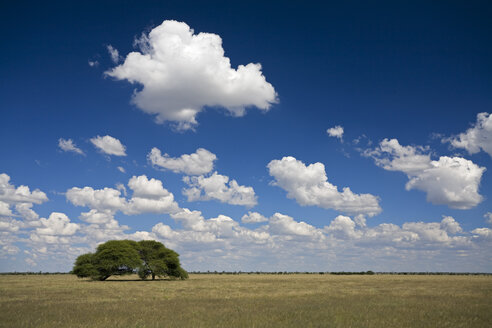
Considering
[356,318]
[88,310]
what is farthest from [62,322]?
[356,318]

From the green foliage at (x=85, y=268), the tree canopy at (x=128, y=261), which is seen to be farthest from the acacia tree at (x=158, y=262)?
the green foliage at (x=85, y=268)

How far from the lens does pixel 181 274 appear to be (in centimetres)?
7612

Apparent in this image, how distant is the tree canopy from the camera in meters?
69.4

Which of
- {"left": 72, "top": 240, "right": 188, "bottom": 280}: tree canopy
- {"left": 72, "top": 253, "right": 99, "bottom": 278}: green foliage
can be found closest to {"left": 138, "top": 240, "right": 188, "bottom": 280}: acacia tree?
{"left": 72, "top": 240, "right": 188, "bottom": 280}: tree canopy

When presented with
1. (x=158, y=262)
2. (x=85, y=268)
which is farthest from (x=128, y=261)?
(x=85, y=268)

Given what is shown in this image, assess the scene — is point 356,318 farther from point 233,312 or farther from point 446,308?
point 446,308

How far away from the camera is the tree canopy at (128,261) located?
69375 millimetres

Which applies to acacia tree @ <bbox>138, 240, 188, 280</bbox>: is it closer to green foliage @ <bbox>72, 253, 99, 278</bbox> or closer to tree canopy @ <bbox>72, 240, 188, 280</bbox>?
tree canopy @ <bbox>72, 240, 188, 280</bbox>

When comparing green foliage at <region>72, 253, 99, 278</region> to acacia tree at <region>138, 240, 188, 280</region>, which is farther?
acacia tree at <region>138, 240, 188, 280</region>

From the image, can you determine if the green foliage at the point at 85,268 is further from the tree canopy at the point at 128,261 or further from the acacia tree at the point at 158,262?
the acacia tree at the point at 158,262

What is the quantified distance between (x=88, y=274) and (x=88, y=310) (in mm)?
51423

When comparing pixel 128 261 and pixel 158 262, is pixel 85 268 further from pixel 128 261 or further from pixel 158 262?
pixel 158 262

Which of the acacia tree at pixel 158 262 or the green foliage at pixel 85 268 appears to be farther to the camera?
the acacia tree at pixel 158 262

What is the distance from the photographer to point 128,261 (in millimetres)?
70250
